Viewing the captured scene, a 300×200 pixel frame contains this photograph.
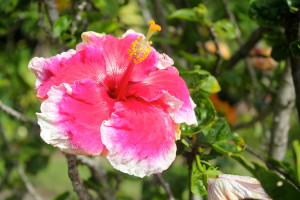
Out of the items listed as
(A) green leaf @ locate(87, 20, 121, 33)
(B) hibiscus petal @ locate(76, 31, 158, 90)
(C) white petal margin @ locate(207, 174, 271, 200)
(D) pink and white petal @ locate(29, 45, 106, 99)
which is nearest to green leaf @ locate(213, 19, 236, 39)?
(A) green leaf @ locate(87, 20, 121, 33)

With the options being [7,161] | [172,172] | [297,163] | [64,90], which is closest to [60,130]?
[64,90]

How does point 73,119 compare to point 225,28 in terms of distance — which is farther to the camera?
point 225,28

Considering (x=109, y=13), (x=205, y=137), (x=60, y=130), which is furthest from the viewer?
(x=109, y=13)

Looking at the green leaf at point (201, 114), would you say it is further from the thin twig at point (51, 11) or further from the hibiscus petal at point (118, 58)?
the thin twig at point (51, 11)

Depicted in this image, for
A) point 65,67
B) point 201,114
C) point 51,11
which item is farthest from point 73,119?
point 51,11

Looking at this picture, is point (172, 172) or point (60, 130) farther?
point (172, 172)

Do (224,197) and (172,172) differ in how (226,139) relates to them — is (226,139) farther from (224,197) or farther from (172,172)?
(172,172)

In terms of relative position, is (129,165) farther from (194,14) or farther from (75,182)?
(194,14)

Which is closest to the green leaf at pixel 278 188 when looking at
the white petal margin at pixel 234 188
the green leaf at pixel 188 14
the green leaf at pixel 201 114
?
the white petal margin at pixel 234 188
